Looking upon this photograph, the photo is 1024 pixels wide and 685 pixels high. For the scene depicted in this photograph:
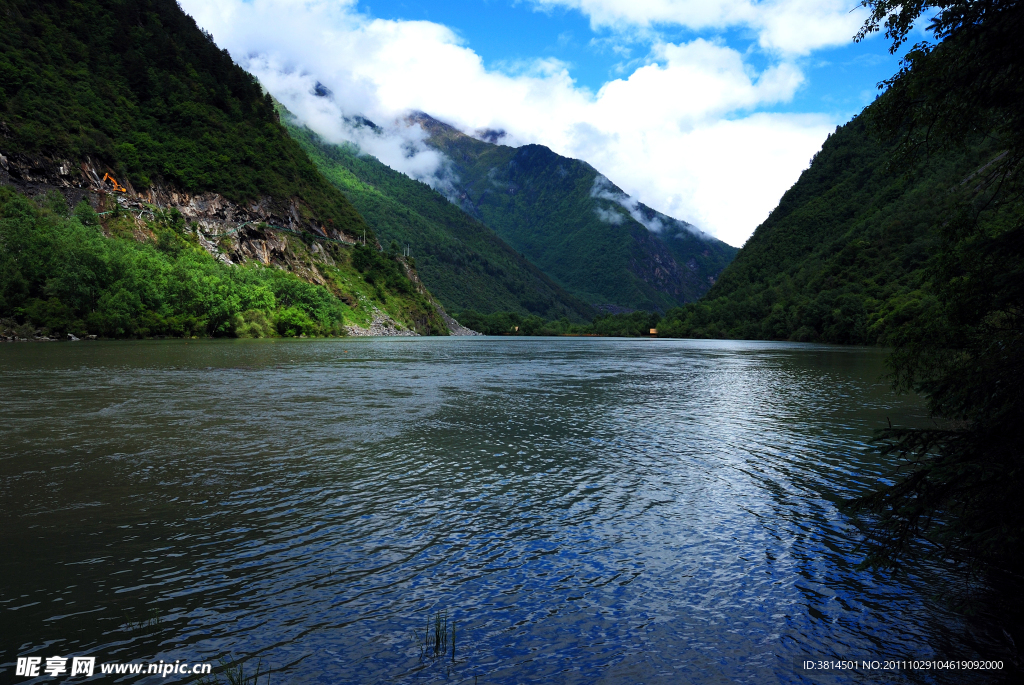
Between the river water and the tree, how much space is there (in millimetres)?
1545

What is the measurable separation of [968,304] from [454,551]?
434 inches

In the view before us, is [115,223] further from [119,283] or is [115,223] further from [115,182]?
[119,283]

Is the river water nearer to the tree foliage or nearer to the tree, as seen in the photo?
the tree

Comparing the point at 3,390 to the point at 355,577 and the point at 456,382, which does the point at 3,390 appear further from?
the point at 355,577

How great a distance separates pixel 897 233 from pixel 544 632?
624 ft

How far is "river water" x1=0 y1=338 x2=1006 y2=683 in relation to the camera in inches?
326

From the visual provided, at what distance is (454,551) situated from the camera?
39.6ft

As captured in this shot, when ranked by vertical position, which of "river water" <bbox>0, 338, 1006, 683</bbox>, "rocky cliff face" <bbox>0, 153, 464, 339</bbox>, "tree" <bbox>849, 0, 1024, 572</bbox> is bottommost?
"river water" <bbox>0, 338, 1006, 683</bbox>

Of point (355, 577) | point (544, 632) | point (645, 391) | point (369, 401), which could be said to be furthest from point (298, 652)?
point (645, 391)

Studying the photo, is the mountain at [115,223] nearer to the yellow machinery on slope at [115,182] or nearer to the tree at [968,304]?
the yellow machinery on slope at [115,182]

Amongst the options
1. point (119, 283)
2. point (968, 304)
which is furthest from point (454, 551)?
point (119, 283)

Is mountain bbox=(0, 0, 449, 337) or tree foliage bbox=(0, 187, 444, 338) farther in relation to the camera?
mountain bbox=(0, 0, 449, 337)

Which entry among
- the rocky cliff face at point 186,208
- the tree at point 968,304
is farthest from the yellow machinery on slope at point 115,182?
the tree at point 968,304

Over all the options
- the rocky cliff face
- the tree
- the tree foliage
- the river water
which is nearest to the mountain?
the tree foliage
